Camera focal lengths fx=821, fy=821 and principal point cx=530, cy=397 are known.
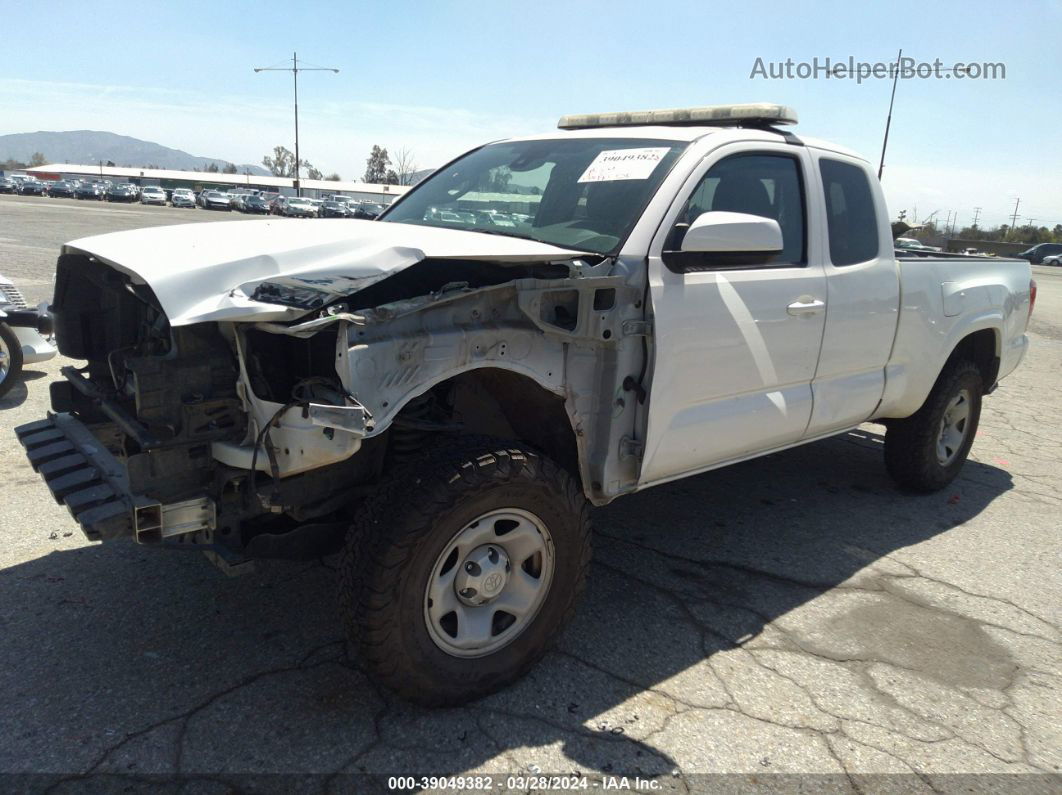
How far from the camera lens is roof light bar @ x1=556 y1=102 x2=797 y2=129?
13.0 feet

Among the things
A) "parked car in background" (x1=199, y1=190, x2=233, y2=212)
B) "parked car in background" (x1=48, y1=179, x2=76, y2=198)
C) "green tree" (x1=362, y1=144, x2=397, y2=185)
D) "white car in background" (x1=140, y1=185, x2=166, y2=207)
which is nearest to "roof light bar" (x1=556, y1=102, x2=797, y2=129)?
"parked car in background" (x1=199, y1=190, x2=233, y2=212)

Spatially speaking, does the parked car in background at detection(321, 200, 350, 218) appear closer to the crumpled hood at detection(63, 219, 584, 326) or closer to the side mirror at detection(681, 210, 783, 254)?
the crumpled hood at detection(63, 219, 584, 326)

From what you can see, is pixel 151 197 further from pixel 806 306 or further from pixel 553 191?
pixel 806 306

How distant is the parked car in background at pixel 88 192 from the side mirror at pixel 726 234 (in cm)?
6967

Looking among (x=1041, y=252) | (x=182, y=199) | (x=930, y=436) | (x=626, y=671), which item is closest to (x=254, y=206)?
(x=182, y=199)

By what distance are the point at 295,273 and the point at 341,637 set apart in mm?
1539

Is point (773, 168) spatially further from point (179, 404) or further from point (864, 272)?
point (179, 404)

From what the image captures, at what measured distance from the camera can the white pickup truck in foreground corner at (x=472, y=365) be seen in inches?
99.3

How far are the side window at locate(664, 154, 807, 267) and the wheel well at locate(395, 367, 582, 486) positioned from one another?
957 millimetres

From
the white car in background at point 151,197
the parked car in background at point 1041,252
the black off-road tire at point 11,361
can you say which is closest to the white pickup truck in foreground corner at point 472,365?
the black off-road tire at point 11,361

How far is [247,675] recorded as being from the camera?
118 inches

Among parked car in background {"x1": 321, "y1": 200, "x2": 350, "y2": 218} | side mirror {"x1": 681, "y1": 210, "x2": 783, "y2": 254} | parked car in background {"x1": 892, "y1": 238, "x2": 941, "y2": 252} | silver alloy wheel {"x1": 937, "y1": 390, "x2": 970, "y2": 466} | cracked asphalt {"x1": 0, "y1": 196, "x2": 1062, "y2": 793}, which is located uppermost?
side mirror {"x1": 681, "y1": 210, "x2": 783, "y2": 254}

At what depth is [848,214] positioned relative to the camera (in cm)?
432

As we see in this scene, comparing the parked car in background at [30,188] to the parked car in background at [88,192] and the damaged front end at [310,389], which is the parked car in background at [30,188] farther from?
the damaged front end at [310,389]
